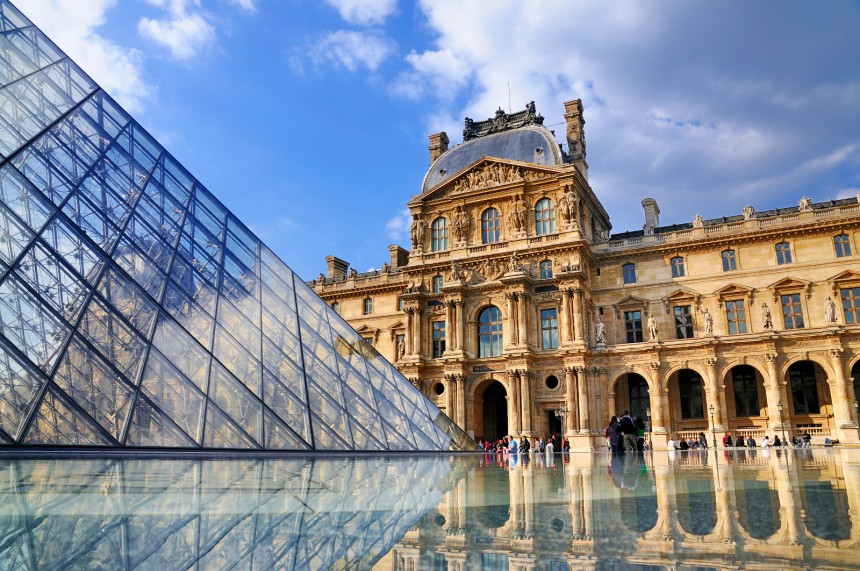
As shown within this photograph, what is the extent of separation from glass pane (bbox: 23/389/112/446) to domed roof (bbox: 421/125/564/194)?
31306 mm

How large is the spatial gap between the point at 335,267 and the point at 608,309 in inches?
837

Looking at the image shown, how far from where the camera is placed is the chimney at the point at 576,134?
3803 cm

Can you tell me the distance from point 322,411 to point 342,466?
1.48 meters

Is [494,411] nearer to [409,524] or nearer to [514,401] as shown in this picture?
[514,401]

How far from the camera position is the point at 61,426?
7.24 metres

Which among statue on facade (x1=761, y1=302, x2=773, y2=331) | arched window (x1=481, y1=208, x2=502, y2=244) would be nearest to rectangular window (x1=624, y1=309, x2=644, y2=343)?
statue on facade (x1=761, y1=302, x2=773, y2=331)

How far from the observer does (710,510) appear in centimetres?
478

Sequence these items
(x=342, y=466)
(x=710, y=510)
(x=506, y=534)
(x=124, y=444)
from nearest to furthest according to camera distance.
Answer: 1. (x=506, y=534)
2. (x=710, y=510)
3. (x=124, y=444)
4. (x=342, y=466)

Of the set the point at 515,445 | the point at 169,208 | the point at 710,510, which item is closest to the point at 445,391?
the point at 515,445

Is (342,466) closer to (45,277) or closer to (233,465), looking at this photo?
(233,465)

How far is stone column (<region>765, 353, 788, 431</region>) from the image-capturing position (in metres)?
28.5

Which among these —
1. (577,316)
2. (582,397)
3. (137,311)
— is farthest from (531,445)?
(137,311)

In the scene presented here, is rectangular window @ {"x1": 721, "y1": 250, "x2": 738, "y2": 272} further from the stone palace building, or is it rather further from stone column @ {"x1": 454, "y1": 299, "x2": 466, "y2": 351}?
stone column @ {"x1": 454, "y1": 299, "x2": 466, "y2": 351}

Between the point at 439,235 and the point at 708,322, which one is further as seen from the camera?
the point at 439,235
